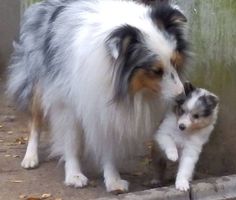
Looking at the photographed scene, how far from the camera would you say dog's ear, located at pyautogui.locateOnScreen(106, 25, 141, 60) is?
4527 mm

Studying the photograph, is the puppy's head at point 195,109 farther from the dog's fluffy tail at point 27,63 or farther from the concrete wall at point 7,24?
the concrete wall at point 7,24

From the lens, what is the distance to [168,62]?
4.59 meters

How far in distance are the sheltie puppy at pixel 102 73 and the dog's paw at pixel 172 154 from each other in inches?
12.4

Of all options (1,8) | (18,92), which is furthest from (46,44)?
(1,8)

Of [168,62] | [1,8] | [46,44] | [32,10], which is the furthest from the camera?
[1,8]

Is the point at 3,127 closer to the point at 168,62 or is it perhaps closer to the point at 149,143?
the point at 149,143

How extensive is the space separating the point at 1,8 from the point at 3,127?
313cm

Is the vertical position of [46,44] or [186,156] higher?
[46,44]

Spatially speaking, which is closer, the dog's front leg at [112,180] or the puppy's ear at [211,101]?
the puppy's ear at [211,101]

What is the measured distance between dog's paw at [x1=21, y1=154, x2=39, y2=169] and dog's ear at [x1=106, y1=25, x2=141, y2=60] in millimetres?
1723

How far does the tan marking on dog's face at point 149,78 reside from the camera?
14.9 ft

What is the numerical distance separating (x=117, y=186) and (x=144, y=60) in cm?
120

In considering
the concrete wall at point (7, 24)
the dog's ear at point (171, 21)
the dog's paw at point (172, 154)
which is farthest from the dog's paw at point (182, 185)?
the concrete wall at point (7, 24)

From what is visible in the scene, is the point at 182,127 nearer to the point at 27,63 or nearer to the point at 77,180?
the point at 77,180
